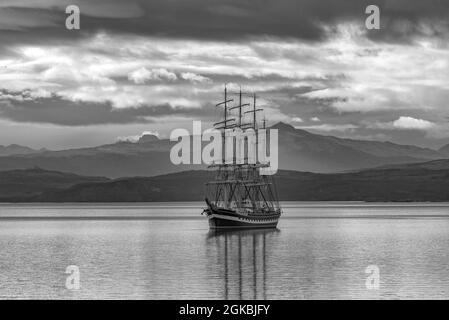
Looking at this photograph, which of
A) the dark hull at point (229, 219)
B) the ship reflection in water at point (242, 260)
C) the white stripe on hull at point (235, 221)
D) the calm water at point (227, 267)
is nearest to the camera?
the calm water at point (227, 267)

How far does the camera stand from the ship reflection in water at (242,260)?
71.6 m

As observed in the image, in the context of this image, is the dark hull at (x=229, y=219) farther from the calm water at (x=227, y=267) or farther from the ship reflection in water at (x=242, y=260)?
the calm water at (x=227, y=267)

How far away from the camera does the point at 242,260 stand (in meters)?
102

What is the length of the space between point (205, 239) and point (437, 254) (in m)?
50.4

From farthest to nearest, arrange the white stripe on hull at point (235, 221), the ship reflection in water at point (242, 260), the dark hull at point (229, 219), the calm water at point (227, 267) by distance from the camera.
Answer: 1. the white stripe on hull at point (235, 221)
2. the dark hull at point (229, 219)
3. the ship reflection in water at point (242, 260)
4. the calm water at point (227, 267)

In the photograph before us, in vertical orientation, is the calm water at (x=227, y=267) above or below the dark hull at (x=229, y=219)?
Answer: below

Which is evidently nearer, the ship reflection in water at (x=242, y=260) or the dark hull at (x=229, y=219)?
the ship reflection in water at (x=242, y=260)

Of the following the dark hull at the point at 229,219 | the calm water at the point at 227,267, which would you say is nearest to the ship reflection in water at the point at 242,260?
the calm water at the point at 227,267

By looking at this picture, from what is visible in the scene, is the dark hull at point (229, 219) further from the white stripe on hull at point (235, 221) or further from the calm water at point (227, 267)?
the calm water at point (227, 267)

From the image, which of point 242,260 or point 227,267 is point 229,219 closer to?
point 242,260

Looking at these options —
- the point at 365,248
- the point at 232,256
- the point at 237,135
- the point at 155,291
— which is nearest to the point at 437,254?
the point at 365,248

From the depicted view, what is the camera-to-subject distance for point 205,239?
14475 centimetres

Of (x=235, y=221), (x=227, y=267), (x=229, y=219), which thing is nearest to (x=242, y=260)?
(x=227, y=267)
